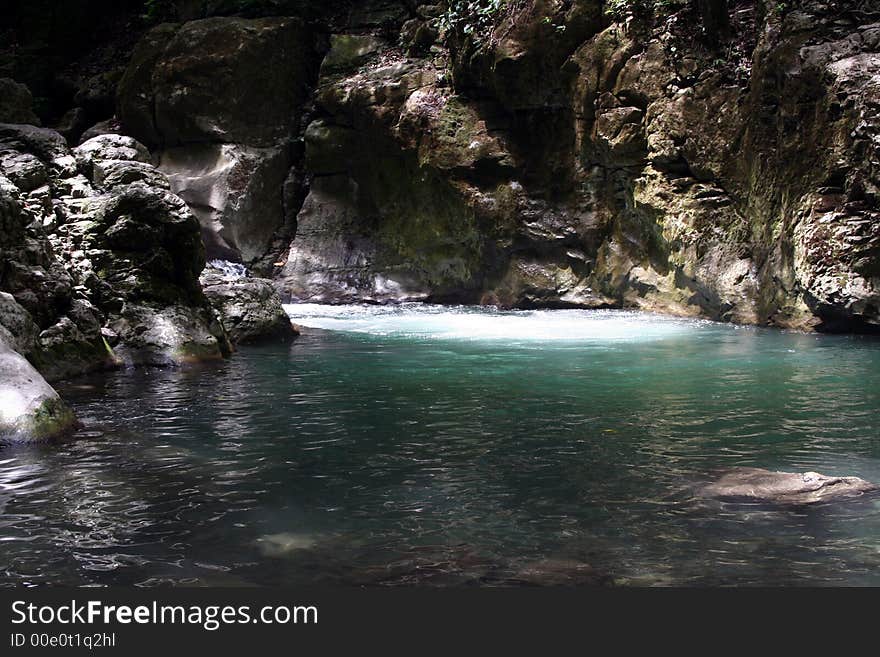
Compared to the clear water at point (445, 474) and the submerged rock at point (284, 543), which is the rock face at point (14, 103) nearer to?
the clear water at point (445, 474)

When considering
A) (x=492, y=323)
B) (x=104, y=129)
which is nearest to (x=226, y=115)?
(x=104, y=129)

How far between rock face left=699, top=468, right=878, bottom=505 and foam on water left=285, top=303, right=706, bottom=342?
7.02 metres

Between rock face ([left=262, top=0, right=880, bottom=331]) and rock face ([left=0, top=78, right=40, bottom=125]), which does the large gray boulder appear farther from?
rock face ([left=262, top=0, right=880, bottom=331])

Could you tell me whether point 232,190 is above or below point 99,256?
above

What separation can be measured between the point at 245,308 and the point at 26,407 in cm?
659

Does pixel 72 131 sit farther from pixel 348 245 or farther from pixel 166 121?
pixel 348 245

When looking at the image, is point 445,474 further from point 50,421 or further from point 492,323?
point 492,323

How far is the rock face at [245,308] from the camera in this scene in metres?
11.9

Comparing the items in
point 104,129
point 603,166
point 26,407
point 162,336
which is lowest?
point 26,407

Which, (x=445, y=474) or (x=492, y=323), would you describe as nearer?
(x=445, y=474)

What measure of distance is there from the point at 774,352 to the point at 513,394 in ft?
14.2

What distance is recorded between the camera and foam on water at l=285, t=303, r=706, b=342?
12.3 meters

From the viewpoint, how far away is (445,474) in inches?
190

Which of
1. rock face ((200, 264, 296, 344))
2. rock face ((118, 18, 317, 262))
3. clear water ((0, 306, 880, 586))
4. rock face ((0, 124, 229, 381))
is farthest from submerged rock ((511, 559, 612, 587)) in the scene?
rock face ((118, 18, 317, 262))
